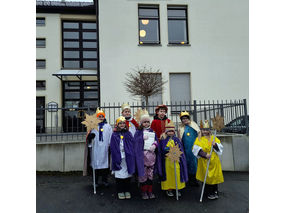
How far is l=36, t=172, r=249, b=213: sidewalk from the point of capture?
3637mm

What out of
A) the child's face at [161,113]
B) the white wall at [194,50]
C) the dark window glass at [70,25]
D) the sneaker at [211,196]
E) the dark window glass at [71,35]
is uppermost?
the dark window glass at [70,25]

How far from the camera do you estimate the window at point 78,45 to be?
14.5 m

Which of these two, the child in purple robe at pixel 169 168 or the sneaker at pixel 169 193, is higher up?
the child in purple robe at pixel 169 168

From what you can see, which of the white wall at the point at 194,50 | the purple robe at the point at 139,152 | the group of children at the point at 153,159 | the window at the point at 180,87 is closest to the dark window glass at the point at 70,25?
the white wall at the point at 194,50

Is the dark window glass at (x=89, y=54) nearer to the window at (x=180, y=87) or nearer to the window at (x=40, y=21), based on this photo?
the window at (x=40, y=21)

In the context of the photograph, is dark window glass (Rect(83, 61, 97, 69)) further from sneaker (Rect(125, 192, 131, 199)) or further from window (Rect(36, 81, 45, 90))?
sneaker (Rect(125, 192, 131, 199))

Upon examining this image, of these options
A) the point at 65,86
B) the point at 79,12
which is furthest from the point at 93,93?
the point at 79,12

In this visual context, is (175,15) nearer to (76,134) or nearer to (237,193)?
(76,134)

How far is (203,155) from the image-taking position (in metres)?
3.80

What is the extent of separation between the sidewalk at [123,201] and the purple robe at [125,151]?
701 millimetres

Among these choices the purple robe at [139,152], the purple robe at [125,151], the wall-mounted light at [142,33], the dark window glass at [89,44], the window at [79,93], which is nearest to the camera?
the purple robe at [139,152]

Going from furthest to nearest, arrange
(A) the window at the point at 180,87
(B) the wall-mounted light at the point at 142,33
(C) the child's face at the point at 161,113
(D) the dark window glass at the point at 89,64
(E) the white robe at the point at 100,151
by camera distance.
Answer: (D) the dark window glass at the point at 89,64, (B) the wall-mounted light at the point at 142,33, (A) the window at the point at 180,87, (C) the child's face at the point at 161,113, (E) the white robe at the point at 100,151

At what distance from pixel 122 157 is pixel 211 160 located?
189 centimetres

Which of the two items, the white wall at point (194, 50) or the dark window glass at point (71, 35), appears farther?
the dark window glass at point (71, 35)
